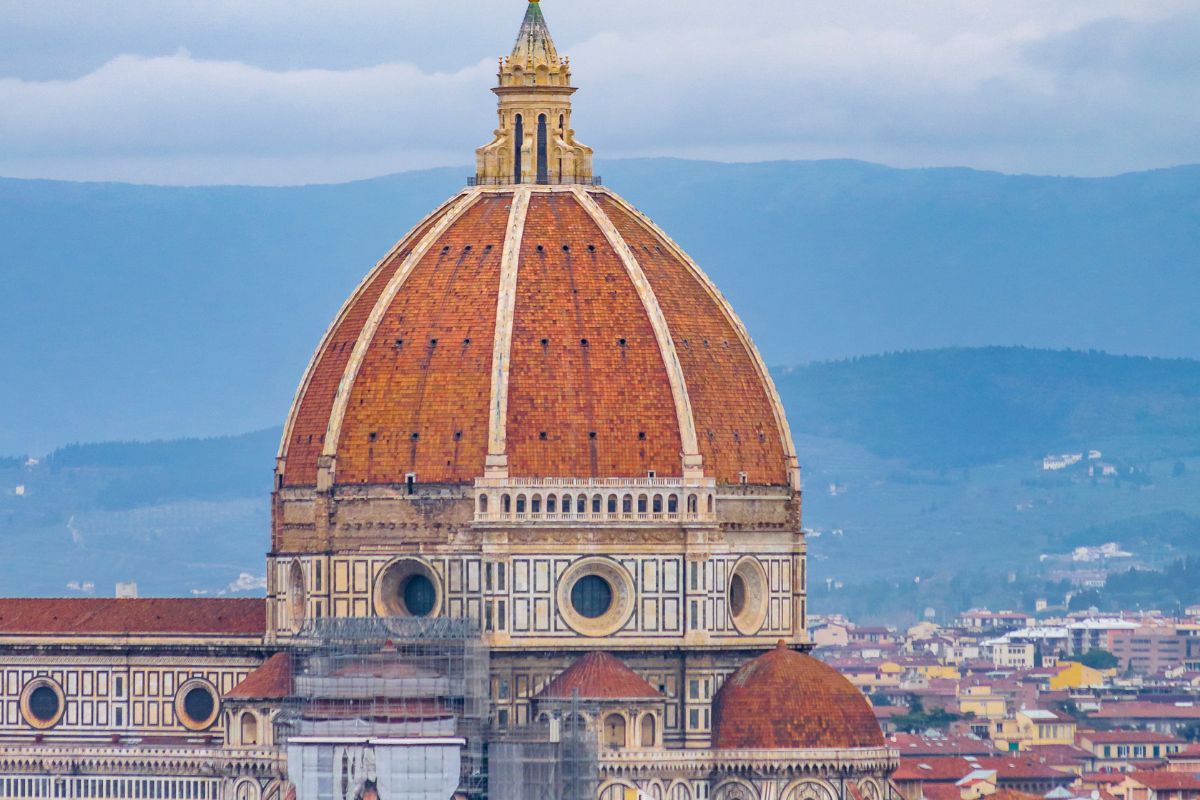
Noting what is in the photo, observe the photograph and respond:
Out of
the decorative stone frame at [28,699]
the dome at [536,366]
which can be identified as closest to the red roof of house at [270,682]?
the dome at [536,366]

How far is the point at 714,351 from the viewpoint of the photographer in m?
94.3

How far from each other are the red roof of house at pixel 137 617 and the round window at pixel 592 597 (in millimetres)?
8352

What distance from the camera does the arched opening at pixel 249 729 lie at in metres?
92.4

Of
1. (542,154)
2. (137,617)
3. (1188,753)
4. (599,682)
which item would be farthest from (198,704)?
(1188,753)

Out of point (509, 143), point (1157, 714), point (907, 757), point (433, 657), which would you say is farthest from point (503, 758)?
point (1157, 714)

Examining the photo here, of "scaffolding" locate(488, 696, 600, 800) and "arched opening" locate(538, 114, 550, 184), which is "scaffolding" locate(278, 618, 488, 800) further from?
"arched opening" locate(538, 114, 550, 184)

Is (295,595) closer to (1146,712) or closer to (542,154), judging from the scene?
(542,154)

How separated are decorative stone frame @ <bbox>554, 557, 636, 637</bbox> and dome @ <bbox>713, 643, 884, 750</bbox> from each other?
289 centimetres

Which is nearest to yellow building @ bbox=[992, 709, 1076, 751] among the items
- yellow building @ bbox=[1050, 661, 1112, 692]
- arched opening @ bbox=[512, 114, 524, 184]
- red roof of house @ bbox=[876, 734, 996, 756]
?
red roof of house @ bbox=[876, 734, 996, 756]

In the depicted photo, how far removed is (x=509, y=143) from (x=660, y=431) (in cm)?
930

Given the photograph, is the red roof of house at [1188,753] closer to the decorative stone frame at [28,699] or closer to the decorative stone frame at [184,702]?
the decorative stone frame at [184,702]

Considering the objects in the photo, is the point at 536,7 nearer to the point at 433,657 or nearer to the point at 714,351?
the point at 714,351

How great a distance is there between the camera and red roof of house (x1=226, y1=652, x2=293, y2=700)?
92.0 meters

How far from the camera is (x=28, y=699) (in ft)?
317
